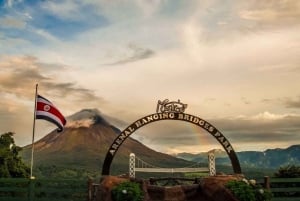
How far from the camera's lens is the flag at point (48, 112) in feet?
71.0

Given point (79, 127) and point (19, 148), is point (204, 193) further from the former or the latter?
point (79, 127)

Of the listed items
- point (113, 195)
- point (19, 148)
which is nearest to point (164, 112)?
point (113, 195)

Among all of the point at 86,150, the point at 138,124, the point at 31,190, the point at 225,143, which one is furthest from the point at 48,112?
the point at 86,150

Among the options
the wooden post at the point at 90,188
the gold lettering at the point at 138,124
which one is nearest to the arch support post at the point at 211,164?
the gold lettering at the point at 138,124

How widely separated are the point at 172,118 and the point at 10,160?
438 inches

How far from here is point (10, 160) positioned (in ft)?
92.6

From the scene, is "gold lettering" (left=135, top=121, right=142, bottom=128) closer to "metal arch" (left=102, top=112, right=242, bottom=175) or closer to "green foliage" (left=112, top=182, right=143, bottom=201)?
"metal arch" (left=102, top=112, right=242, bottom=175)

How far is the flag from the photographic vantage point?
21641 mm

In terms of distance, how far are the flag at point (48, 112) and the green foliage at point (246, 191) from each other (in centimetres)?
845

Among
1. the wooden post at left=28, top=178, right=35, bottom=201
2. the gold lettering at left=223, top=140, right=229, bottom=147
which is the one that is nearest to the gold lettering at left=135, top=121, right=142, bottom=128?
the gold lettering at left=223, top=140, right=229, bottom=147

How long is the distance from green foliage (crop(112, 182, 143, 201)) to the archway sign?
4.87 meters

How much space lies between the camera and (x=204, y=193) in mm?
17500

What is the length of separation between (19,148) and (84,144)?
14728 cm

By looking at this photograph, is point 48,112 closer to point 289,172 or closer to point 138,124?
point 138,124
